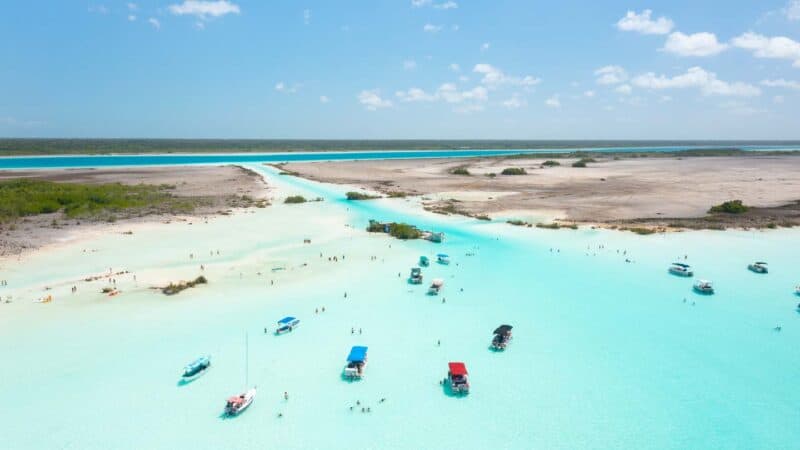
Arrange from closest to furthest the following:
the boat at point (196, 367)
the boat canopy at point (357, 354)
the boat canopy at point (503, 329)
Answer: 1. the boat at point (196, 367)
2. the boat canopy at point (357, 354)
3. the boat canopy at point (503, 329)

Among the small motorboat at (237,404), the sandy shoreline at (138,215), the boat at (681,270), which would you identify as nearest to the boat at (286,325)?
the small motorboat at (237,404)

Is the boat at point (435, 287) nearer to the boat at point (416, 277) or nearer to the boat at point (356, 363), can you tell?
the boat at point (416, 277)

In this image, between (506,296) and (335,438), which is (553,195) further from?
(335,438)

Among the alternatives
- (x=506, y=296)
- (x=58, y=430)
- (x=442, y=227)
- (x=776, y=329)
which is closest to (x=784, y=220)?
(x=776, y=329)

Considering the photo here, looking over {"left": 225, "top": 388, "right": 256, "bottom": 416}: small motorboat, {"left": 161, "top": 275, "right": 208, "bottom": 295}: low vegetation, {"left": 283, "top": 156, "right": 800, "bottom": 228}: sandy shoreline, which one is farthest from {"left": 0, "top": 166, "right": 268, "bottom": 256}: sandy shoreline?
{"left": 225, "top": 388, "right": 256, "bottom": 416}: small motorboat

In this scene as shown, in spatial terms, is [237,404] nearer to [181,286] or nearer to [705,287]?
[181,286]

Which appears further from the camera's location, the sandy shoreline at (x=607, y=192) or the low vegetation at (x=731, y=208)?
the sandy shoreline at (x=607, y=192)

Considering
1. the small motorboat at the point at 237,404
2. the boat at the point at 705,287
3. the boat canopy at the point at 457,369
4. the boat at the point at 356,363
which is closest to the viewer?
the small motorboat at the point at 237,404

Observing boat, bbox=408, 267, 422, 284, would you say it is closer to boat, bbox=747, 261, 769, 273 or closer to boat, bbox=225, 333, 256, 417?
boat, bbox=225, 333, 256, 417
